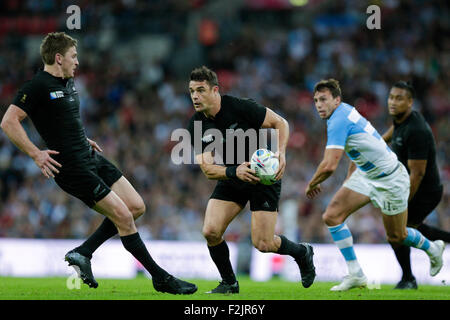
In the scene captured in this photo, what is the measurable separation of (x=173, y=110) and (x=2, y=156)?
15.5ft

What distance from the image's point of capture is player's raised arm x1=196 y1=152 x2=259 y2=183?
7375 millimetres

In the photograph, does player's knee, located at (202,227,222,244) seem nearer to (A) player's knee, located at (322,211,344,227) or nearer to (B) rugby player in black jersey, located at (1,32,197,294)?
(B) rugby player in black jersey, located at (1,32,197,294)

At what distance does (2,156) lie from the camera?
63.7 ft

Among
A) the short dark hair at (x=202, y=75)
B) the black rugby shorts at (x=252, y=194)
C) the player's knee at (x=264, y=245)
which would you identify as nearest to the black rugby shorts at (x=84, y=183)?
the black rugby shorts at (x=252, y=194)

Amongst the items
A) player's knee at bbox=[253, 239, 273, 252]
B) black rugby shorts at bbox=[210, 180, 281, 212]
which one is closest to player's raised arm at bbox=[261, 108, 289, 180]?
black rugby shorts at bbox=[210, 180, 281, 212]

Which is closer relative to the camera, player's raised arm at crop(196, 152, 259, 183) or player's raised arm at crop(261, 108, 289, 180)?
player's raised arm at crop(196, 152, 259, 183)

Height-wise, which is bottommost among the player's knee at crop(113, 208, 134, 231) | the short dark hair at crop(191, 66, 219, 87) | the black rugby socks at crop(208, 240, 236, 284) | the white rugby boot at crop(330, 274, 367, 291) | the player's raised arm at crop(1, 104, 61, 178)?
the white rugby boot at crop(330, 274, 367, 291)

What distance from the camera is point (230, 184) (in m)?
7.96

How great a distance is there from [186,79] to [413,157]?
528 inches

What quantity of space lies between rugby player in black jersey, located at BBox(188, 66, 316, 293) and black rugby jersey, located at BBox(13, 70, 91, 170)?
1.19 m

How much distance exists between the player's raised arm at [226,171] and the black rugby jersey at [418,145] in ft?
9.03

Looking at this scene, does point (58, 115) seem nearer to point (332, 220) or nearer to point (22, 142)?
point (22, 142)

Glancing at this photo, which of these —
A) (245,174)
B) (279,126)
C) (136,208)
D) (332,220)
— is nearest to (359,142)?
(332,220)

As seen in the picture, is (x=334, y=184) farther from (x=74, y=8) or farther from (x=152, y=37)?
(x=74, y=8)
